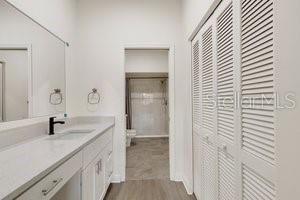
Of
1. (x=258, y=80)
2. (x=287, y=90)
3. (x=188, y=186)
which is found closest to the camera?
(x=287, y=90)

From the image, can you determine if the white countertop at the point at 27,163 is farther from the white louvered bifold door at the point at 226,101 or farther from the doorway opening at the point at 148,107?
the doorway opening at the point at 148,107

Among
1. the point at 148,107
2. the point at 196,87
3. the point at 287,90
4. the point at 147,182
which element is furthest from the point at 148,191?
the point at 148,107

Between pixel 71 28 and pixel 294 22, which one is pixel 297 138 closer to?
pixel 294 22

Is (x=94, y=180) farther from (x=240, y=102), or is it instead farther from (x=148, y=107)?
(x=148, y=107)

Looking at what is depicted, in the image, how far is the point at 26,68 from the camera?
2.17 metres

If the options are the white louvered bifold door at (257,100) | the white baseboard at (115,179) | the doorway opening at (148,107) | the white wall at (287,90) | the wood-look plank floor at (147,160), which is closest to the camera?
the white wall at (287,90)

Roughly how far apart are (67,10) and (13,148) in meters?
2.16

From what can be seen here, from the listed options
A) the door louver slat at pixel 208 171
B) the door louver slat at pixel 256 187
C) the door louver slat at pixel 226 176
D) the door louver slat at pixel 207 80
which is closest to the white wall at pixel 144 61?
the door louver slat at pixel 207 80

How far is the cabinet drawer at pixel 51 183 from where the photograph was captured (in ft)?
3.60

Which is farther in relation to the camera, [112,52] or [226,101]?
[112,52]

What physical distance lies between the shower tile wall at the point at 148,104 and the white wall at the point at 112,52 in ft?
13.5

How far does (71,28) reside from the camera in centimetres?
336

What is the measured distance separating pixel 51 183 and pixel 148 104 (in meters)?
→ 6.46

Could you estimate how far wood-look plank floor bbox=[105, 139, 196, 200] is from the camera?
2.98 meters
